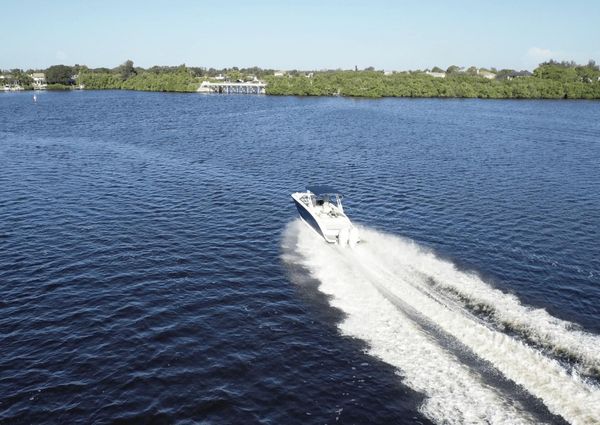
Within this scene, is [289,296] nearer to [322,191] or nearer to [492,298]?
[322,191]

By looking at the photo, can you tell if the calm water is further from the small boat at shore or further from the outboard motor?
the small boat at shore

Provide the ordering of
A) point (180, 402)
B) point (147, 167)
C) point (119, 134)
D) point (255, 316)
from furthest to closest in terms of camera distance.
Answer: point (119, 134) → point (147, 167) → point (255, 316) → point (180, 402)

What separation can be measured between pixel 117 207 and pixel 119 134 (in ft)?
180

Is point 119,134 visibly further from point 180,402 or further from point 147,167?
point 180,402

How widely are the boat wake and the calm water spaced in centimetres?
12

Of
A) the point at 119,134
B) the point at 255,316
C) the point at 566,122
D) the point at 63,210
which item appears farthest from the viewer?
the point at 566,122

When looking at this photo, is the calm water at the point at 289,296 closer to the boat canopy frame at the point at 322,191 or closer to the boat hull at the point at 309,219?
the boat hull at the point at 309,219

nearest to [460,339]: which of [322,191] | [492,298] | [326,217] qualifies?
[492,298]

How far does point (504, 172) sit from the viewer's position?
69.7m

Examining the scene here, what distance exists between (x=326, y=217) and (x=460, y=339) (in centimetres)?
1775

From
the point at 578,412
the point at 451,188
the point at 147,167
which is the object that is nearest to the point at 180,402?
the point at 578,412

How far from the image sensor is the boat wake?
70.5ft

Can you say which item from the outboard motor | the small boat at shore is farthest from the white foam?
the small boat at shore

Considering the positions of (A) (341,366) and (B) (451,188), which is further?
(B) (451,188)
